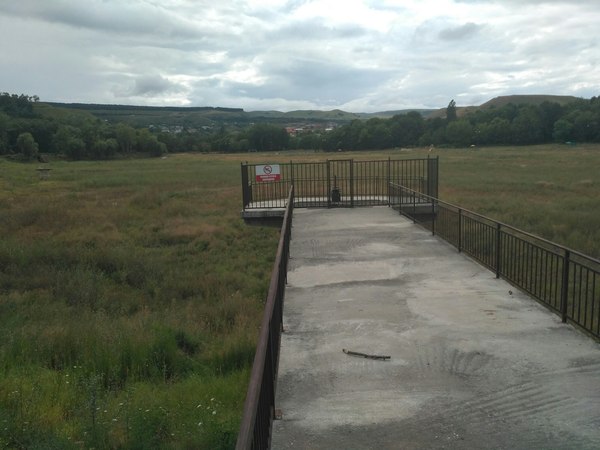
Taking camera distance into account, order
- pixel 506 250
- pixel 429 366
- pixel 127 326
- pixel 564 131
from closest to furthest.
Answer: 1. pixel 429 366
2. pixel 127 326
3. pixel 506 250
4. pixel 564 131

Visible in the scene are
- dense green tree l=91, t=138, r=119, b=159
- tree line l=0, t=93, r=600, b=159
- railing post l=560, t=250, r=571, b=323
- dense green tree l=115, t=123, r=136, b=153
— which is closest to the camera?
railing post l=560, t=250, r=571, b=323

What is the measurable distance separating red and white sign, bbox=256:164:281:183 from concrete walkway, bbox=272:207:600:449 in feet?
28.6

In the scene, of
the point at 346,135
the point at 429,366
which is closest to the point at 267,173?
the point at 429,366

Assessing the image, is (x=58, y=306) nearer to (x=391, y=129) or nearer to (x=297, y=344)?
(x=297, y=344)

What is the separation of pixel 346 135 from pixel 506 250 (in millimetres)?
120361

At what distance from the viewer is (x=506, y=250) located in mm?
10906

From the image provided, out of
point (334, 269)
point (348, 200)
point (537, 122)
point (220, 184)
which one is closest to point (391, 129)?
point (537, 122)

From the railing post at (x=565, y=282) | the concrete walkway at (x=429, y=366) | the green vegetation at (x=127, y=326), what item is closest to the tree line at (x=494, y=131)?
the green vegetation at (x=127, y=326)

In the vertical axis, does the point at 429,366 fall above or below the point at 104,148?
below

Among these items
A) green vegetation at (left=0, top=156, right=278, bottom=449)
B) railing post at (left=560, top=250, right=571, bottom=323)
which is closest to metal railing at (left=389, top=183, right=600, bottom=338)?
railing post at (left=560, top=250, right=571, bottom=323)

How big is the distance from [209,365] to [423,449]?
14.7 ft

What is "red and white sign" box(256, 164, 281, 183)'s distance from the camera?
700 inches

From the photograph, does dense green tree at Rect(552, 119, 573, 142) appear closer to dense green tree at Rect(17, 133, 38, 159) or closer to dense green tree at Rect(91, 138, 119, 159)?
dense green tree at Rect(91, 138, 119, 159)

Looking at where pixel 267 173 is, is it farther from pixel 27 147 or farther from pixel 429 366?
pixel 27 147
